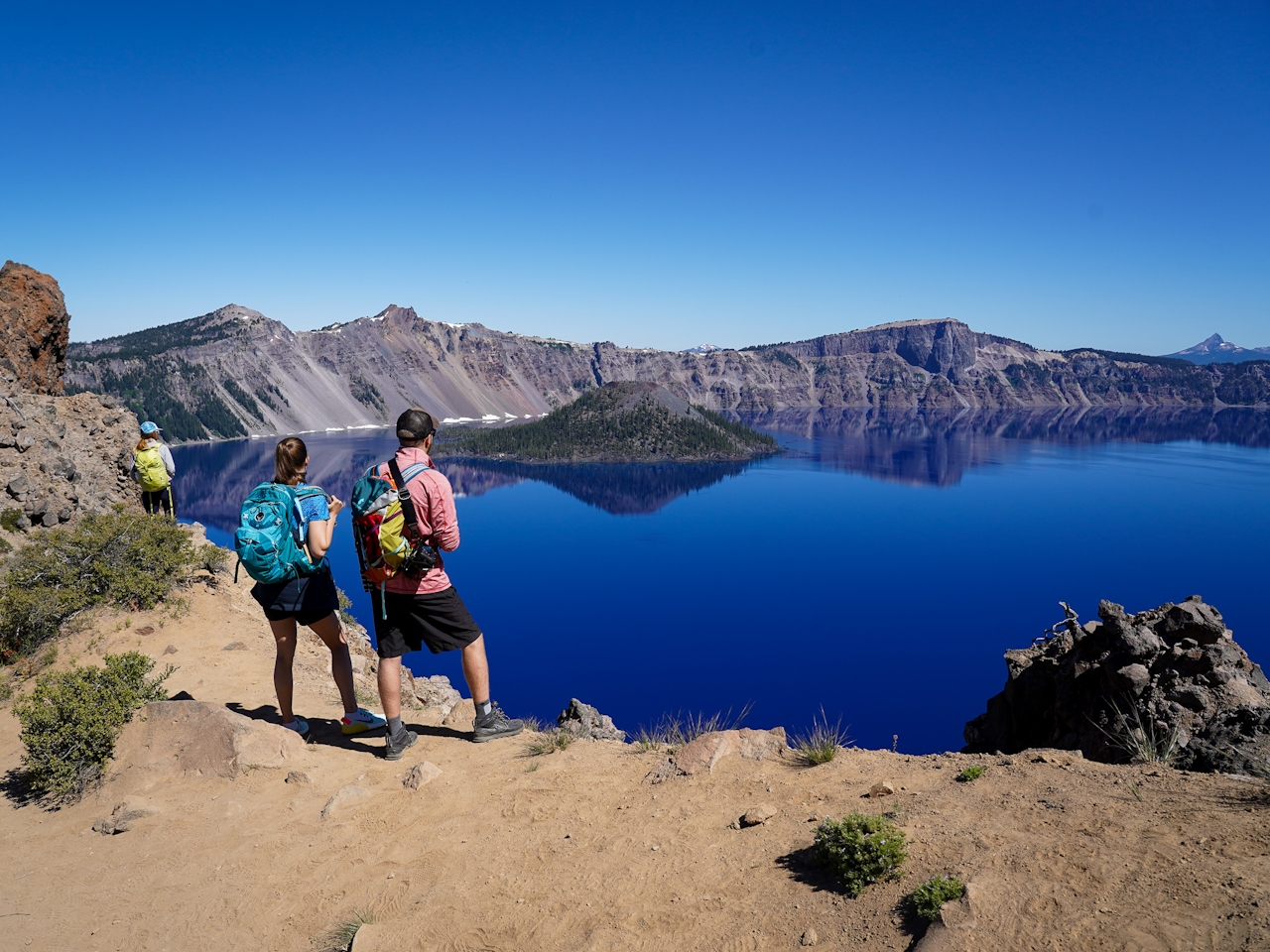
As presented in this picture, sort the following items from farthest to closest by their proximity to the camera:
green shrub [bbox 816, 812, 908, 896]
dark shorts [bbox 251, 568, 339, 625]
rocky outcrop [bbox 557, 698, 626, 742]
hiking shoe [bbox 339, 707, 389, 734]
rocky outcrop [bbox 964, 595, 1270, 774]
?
rocky outcrop [bbox 557, 698, 626, 742] < rocky outcrop [bbox 964, 595, 1270, 774] < hiking shoe [bbox 339, 707, 389, 734] < dark shorts [bbox 251, 568, 339, 625] < green shrub [bbox 816, 812, 908, 896]

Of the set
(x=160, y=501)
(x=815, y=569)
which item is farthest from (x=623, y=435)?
(x=160, y=501)

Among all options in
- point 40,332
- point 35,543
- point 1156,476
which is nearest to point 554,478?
point 1156,476

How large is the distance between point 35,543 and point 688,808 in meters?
10.3

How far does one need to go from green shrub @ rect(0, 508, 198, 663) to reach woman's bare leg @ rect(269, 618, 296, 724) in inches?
171

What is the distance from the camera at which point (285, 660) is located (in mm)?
5996

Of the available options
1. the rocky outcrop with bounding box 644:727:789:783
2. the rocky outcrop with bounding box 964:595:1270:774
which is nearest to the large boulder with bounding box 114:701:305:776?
the rocky outcrop with bounding box 644:727:789:783

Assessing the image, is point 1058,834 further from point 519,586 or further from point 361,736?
point 519,586

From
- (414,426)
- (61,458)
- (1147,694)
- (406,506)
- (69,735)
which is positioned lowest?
(1147,694)

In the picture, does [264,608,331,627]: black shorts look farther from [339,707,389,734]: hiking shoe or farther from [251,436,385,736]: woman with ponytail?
[339,707,389,734]: hiking shoe

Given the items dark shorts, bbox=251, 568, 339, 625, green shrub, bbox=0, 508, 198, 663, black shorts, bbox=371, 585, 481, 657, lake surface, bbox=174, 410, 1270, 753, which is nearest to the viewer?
black shorts, bbox=371, 585, 481, 657

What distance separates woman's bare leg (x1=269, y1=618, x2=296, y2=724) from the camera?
19.5 ft

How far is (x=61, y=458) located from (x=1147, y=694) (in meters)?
17.3

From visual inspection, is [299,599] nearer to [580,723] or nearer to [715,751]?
[715,751]

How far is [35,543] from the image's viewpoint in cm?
984
